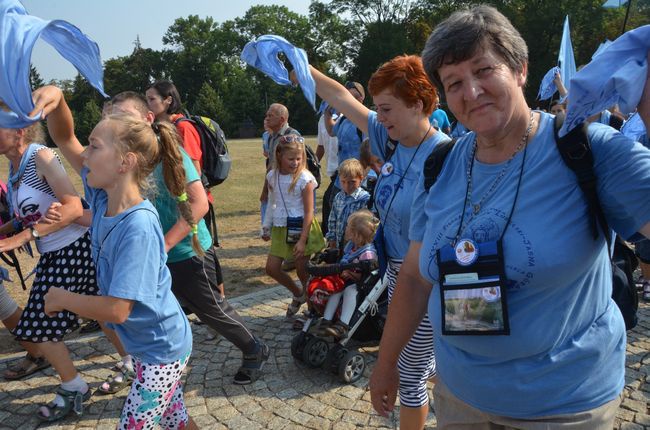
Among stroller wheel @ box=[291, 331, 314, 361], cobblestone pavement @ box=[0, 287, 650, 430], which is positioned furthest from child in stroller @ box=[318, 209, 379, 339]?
cobblestone pavement @ box=[0, 287, 650, 430]

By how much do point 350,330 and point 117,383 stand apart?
173cm

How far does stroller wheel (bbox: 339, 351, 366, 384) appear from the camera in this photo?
151 inches

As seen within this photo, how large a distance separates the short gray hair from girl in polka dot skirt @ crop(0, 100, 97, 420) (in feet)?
8.98

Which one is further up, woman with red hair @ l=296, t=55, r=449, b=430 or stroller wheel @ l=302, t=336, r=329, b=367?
woman with red hair @ l=296, t=55, r=449, b=430

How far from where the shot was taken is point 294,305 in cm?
531

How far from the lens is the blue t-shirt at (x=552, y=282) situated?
1438mm

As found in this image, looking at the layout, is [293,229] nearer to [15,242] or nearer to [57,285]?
[57,285]

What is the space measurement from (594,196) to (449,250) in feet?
1.41

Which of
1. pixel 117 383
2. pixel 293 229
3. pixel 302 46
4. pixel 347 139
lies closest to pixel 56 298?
pixel 117 383

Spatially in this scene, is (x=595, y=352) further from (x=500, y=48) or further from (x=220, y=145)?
(x=220, y=145)

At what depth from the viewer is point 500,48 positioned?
1.61 metres

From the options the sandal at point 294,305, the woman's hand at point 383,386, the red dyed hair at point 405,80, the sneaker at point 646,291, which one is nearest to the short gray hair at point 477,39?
the red dyed hair at point 405,80

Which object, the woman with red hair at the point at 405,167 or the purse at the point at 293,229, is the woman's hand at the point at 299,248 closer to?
the purse at the point at 293,229

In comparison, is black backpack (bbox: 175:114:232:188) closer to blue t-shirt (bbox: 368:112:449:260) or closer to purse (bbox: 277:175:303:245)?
purse (bbox: 277:175:303:245)
